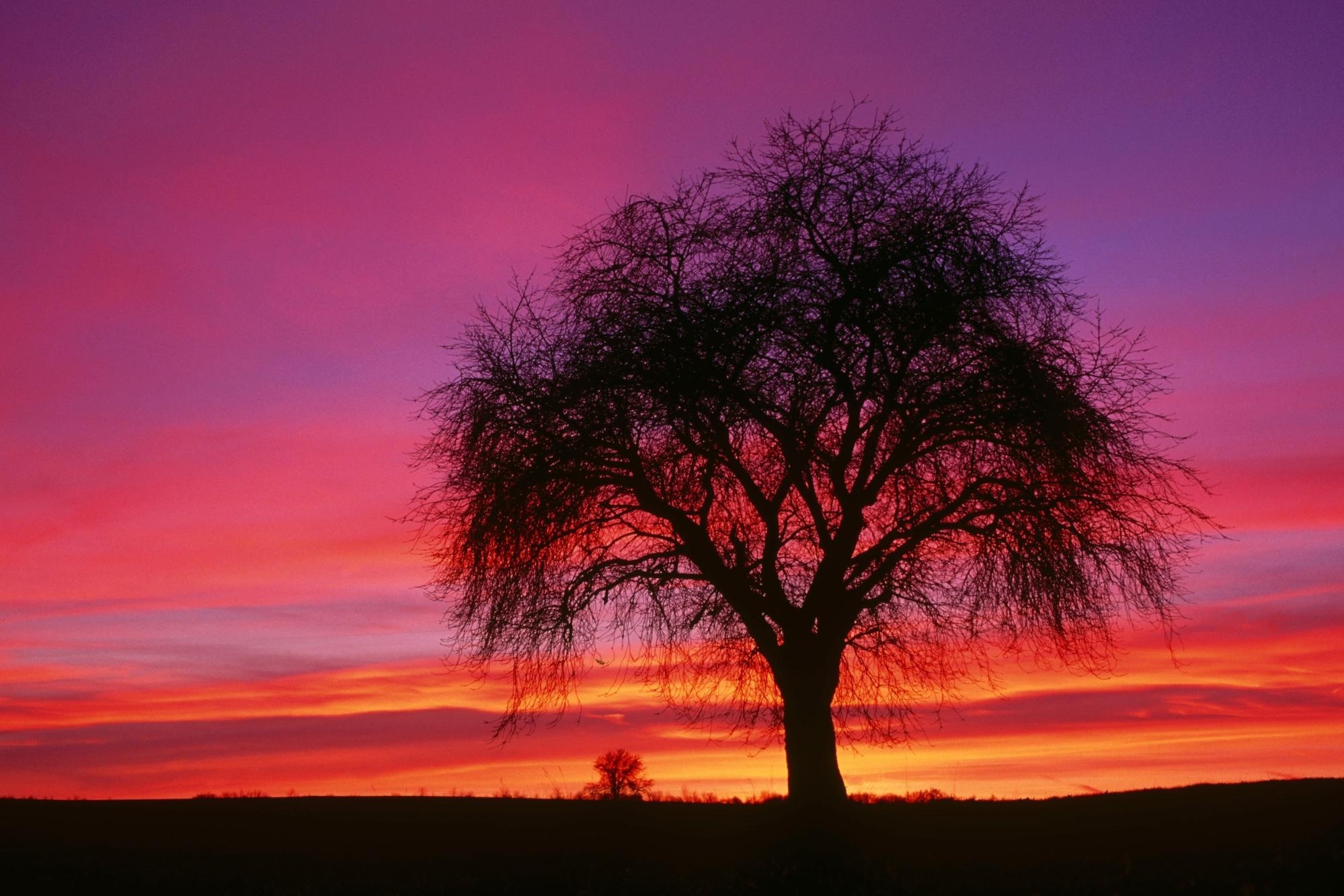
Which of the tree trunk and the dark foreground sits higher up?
the tree trunk

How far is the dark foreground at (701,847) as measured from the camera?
42.8 feet

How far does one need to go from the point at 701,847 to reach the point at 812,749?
6.98ft

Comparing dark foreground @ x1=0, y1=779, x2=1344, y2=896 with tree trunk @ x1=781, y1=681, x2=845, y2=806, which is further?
tree trunk @ x1=781, y1=681, x2=845, y2=806

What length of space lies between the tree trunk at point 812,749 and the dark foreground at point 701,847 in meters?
0.43

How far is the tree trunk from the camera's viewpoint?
16516 mm

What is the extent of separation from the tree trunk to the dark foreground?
1.42 feet

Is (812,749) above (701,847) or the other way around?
above

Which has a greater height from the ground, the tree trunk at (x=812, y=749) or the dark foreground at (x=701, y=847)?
the tree trunk at (x=812, y=749)

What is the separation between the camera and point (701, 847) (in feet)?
51.2

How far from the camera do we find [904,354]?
16.4m

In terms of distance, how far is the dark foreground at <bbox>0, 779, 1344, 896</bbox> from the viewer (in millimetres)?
13047

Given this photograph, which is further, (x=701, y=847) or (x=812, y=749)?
(x=812, y=749)

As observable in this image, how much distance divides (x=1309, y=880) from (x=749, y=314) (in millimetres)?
9186

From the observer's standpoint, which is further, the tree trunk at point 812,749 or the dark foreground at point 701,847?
the tree trunk at point 812,749
